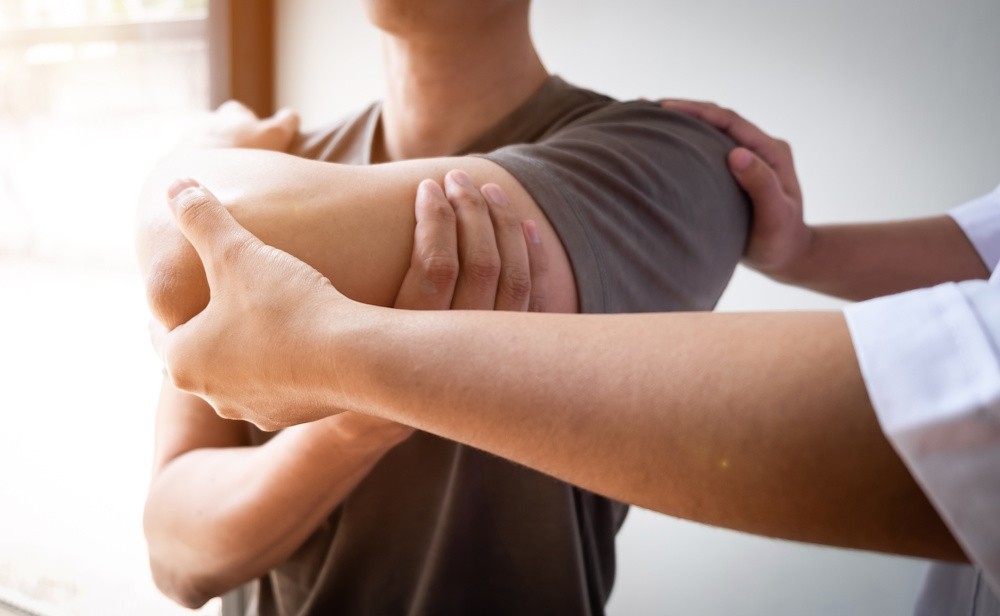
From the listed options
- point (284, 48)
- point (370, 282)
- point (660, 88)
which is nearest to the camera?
point (370, 282)

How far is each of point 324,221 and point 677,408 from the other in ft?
1.19

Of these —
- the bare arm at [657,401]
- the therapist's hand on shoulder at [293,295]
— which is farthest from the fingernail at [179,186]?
the bare arm at [657,401]

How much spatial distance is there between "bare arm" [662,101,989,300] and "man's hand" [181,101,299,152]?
58 centimetres

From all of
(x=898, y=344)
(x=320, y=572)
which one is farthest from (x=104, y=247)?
(x=898, y=344)

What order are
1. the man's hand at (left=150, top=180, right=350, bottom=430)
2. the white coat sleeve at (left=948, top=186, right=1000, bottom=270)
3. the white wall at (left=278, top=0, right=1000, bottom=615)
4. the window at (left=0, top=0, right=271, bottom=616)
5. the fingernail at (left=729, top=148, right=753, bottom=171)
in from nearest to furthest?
the man's hand at (left=150, top=180, right=350, bottom=430)
the fingernail at (left=729, top=148, right=753, bottom=171)
the white coat sleeve at (left=948, top=186, right=1000, bottom=270)
the white wall at (left=278, top=0, right=1000, bottom=615)
the window at (left=0, top=0, right=271, bottom=616)

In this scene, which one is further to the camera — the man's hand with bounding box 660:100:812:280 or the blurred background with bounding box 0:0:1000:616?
the blurred background with bounding box 0:0:1000:616

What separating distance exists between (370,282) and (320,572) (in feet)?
1.75

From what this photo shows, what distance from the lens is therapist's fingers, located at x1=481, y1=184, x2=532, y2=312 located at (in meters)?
0.64

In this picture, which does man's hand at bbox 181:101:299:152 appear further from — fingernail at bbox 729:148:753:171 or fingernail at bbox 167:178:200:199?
fingernail at bbox 729:148:753:171

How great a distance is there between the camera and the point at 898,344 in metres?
0.39

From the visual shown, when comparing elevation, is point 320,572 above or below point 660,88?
below

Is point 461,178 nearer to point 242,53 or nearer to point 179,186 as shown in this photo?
point 179,186

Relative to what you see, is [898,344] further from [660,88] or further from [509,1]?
[660,88]

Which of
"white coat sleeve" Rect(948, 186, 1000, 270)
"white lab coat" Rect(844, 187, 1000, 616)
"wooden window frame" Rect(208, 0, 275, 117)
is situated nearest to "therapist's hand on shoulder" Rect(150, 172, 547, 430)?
"white lab coat" Rect(844, 187, 1000, 616)
